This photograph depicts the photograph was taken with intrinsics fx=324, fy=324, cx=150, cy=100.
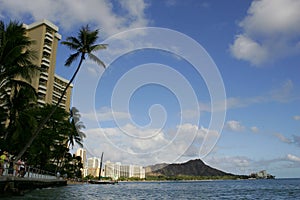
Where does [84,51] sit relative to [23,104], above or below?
above

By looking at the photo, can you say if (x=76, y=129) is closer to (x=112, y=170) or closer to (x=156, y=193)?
(x=156, y=193)

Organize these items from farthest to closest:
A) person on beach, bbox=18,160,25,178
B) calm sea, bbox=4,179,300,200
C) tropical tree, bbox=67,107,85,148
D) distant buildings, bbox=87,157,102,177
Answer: distant buildings, bbox=87,157,102,177 < tropical tree, bbox=67,107,85,148 < calm sea, bbox=4,179,300,200 < person on beach, bbox=18,160,25,178

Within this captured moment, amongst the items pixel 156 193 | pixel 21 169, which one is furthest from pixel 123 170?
pixel 21 169

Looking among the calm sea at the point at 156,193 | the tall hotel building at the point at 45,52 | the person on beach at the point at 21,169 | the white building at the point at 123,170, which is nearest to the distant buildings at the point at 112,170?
the white building at the point at 123,170

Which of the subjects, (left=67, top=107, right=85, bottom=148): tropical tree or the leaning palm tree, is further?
(left=67, top=107, right=85, bottom=148): tropical tree

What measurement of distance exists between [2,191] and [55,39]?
73.5m

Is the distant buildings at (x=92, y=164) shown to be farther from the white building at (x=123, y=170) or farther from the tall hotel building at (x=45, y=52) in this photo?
the tall hotel building at (x=45, y=52)

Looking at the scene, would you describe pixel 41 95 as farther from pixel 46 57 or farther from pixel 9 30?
pixel 9 30

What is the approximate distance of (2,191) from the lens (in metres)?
19.4

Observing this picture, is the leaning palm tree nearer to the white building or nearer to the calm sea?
the calm sea

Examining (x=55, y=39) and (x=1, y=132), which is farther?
(x=55, y=39)

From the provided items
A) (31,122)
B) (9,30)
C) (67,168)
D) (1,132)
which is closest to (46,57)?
(67,168)

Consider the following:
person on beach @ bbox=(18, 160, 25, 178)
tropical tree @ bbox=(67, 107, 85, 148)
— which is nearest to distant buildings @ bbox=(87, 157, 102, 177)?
tropical tree @ bbox=(67, 107, 85, 148)

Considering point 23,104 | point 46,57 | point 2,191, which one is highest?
point 46,57
